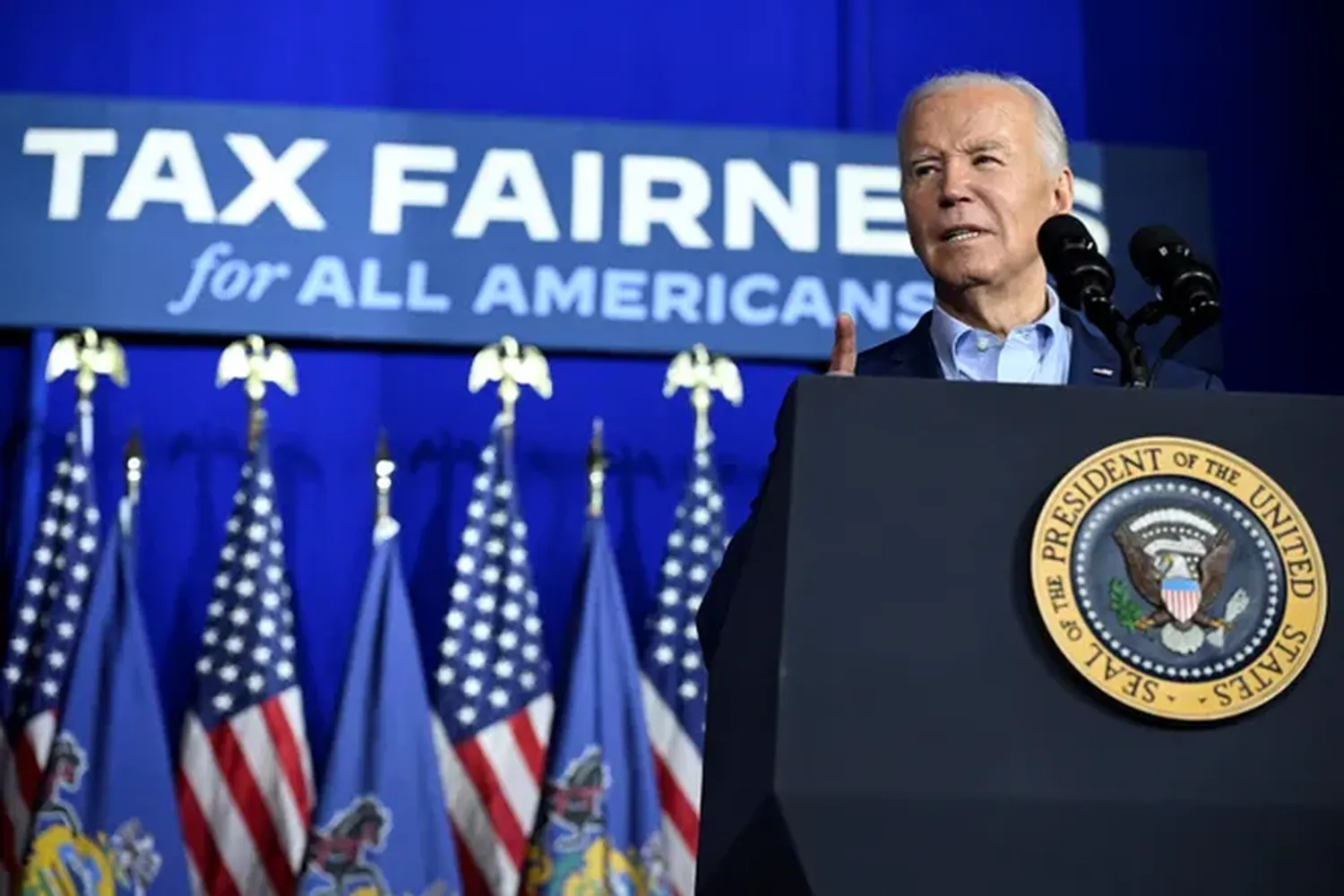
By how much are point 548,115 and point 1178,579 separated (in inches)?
162

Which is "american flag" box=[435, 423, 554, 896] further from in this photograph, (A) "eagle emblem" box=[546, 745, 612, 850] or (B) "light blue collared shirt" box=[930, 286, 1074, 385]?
(B) "light blue collared shirt" box=[930, 286, 1074, 385]

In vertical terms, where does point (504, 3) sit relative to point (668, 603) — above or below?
above

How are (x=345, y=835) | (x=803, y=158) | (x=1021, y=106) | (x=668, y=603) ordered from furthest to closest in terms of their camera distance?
(x=803, y=158) → (x=668, y=603) → (x=345, y=835) → (x=1021, y=106)

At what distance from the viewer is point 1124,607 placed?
169 cm

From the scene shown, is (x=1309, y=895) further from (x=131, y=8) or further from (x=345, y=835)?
(x=131, y=8)

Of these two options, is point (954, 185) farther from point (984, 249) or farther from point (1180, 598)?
point (1180, 598)

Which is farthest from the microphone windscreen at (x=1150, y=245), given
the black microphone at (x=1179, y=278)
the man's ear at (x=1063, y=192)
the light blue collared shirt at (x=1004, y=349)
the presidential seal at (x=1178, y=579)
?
the man's ear at (x=1063, y=192)

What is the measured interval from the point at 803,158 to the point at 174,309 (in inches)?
67.6

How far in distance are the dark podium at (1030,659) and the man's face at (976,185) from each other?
0.99 meters

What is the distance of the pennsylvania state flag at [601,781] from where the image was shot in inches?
187

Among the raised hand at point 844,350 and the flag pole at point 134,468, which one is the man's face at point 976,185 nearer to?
the raised hand at point 844,350

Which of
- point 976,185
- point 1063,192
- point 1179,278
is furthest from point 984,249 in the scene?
point 1179,278

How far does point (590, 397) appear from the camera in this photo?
534 centimetres

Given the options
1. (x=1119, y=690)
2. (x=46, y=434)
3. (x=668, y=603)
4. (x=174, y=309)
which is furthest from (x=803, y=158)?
(x=1119, y=690)
